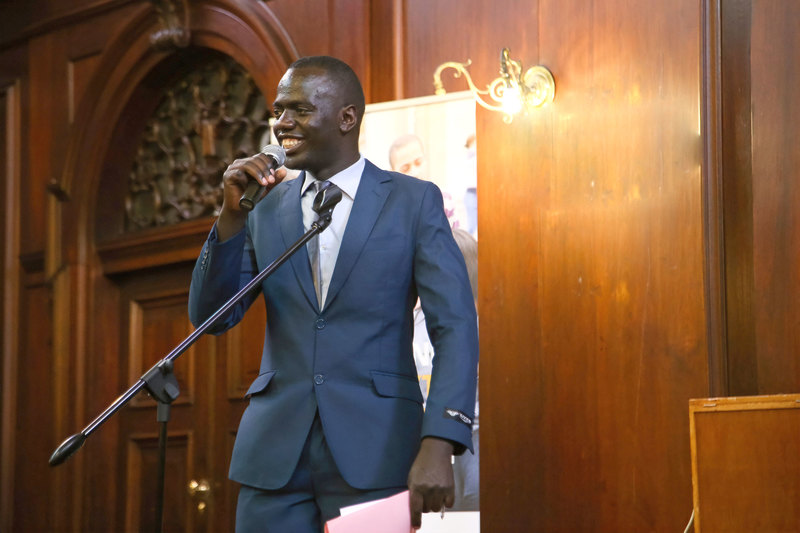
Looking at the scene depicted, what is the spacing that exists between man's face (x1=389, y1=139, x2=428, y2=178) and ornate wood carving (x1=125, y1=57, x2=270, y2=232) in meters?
1.43

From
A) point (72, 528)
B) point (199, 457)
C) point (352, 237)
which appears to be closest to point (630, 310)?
point (352, 237)

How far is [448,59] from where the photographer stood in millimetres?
4422

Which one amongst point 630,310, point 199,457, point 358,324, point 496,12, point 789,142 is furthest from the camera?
point 199,457

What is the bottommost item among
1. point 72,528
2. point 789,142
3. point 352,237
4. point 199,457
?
point 72,528


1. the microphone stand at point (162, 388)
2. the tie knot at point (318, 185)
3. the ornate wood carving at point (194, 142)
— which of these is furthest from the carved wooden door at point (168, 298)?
the microphone stand at point (162, 388)

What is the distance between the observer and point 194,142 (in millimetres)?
5664

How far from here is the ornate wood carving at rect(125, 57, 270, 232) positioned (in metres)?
5.40

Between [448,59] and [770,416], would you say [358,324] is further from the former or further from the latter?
[448,59]

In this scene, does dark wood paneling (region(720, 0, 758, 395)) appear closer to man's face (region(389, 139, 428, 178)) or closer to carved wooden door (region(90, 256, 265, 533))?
man's face (region(389, 139, 428, 178))

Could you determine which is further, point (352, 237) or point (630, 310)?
point (630, 310)

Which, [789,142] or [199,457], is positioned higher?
[789,142]

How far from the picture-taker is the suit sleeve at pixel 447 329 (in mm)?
2214

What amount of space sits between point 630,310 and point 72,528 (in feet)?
10.2

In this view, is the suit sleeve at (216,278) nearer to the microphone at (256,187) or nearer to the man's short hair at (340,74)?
the microphone at (256,187)
